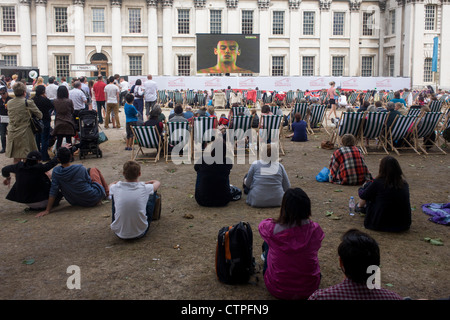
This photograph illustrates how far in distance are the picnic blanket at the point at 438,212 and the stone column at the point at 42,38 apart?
35.1m

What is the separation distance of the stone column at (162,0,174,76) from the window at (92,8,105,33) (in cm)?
502

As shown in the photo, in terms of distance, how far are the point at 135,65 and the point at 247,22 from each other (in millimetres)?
10142

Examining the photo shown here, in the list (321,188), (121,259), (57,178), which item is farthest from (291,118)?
(121,259)

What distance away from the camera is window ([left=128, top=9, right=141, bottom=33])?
123 ft

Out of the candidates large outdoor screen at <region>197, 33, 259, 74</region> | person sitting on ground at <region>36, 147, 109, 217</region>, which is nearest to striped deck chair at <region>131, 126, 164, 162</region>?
person sitting on ground at <region>36, 147, 109, 217</region>

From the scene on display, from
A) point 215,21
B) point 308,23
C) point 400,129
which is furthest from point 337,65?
point 400,129

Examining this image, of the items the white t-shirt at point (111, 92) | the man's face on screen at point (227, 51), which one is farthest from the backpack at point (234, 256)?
the man's face on screen at point (227, 51)

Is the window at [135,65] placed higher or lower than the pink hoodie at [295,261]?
higher

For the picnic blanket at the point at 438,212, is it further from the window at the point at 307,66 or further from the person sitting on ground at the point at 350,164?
the window at the point at 307,66

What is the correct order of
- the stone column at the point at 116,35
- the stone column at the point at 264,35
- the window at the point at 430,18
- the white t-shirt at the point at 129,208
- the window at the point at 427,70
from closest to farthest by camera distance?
the white t-shirt at the point at 129,208
the stone column at the point at 116,35
the window at the point at 430,18
the window at the point at 427,70
the stone column at the point at 264,35

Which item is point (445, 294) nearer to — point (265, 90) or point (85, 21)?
point (265, 90)

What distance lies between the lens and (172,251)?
17.3 ft

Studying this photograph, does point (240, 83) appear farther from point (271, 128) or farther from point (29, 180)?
point (29, 180)

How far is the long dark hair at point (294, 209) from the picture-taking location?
4.00 m
